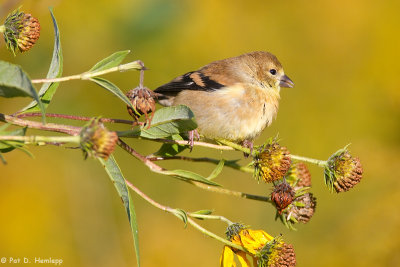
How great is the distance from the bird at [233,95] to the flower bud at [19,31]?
64.8 inches

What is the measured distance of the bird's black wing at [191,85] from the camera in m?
4.27

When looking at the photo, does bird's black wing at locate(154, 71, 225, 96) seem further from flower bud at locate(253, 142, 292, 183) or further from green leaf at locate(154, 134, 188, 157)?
flower bud at locate(253, 142, 292, 183)

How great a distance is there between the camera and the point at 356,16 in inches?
314

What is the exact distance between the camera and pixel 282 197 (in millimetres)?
2732

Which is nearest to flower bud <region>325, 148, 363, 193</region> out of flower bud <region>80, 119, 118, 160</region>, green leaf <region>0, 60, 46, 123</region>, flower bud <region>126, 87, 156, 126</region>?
flower bud <region>126, 87, 156, 126</region>

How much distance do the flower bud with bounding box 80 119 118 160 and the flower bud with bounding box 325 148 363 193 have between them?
1558 mm

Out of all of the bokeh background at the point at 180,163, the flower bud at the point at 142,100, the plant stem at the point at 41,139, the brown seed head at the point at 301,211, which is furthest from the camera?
the bokeh background at the point at 180,163

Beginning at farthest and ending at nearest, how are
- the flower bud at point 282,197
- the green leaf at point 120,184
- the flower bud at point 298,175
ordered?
the flower bud at point 298,175 < the flower bud at point 282,197 < the green leaf at point 120,184

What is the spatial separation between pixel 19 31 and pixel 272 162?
1501mm

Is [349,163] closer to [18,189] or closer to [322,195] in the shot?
[322,195]

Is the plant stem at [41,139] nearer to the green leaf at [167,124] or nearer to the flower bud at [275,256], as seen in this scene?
the green leaf at [167,124]

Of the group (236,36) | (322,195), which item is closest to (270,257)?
(322,195)

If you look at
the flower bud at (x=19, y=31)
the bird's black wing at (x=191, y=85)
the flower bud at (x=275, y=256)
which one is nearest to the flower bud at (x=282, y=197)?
the flower bud at (x=275, y=256)

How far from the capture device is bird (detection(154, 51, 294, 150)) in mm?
3990
